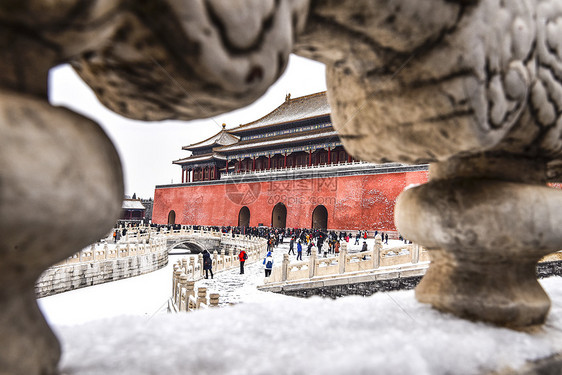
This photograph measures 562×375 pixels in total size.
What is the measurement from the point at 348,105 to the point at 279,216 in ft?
68.1

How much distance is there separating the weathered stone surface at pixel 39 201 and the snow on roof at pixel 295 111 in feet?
66.6

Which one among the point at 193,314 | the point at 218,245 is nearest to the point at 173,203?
the point at 218,245

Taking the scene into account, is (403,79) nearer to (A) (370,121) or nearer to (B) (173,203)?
(A) (370,121)

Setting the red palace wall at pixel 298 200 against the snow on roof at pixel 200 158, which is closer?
the red palace wall at pixel 298 200

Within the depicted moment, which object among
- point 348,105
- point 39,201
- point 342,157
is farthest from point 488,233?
point 342,157

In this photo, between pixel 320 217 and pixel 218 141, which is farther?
pixel 218 141

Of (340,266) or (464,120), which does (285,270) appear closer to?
(340,266)

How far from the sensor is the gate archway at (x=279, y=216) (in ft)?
69.6

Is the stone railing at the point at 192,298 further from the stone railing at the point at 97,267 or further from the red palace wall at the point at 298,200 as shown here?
the red palace wall at the point at 298,200

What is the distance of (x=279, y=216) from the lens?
2188 centimetres

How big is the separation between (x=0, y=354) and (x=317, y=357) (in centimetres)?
66

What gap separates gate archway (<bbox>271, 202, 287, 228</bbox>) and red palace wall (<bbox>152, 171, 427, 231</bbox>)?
0.40 m

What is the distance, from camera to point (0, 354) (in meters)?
0.57

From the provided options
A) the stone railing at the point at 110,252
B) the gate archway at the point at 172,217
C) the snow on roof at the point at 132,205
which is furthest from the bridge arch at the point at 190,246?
the snow on roof at the point at 132,205
